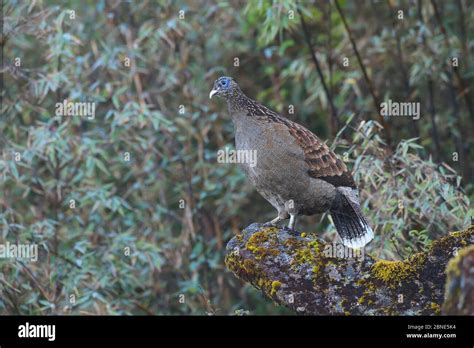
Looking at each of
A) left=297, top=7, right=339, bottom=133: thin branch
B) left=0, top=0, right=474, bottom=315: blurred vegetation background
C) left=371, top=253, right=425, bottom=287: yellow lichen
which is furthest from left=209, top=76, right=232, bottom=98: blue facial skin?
left=371, top=253, right=425, bottom=287: yellow lichen

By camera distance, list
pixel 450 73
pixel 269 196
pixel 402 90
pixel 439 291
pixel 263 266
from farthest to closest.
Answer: pixel 402 90, pixel 450 73, pixel 269 196, pixel 263 266, pixel 439 291

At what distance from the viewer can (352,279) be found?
15.8ft

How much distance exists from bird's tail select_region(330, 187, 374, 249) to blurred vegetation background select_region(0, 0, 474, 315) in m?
1.39

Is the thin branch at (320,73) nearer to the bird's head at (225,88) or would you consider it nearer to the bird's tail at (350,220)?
the bird's head at (225,88)

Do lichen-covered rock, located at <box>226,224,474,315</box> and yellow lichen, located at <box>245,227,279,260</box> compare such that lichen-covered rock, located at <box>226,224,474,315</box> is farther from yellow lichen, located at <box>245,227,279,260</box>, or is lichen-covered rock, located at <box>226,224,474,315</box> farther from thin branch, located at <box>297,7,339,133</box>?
thin branch, located at <box>297,7,339,133</box>

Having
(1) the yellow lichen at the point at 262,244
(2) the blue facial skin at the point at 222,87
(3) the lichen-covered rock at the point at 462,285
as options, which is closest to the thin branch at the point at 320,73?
(2) the blue facial skin at the point at 222,87

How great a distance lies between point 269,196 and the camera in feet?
19.8

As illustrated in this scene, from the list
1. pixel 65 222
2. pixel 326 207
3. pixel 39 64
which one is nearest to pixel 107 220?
pixel 65 222

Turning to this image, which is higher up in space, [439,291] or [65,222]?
[65,222]

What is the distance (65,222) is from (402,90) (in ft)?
14.5

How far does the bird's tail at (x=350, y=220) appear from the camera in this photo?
6.05 metres

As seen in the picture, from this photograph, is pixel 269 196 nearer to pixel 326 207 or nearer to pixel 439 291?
pixel 326 207

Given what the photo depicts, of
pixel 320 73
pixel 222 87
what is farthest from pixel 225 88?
pixel 320 73

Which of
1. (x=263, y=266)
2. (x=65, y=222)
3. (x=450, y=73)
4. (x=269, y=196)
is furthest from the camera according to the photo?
(x=450, y=73)
